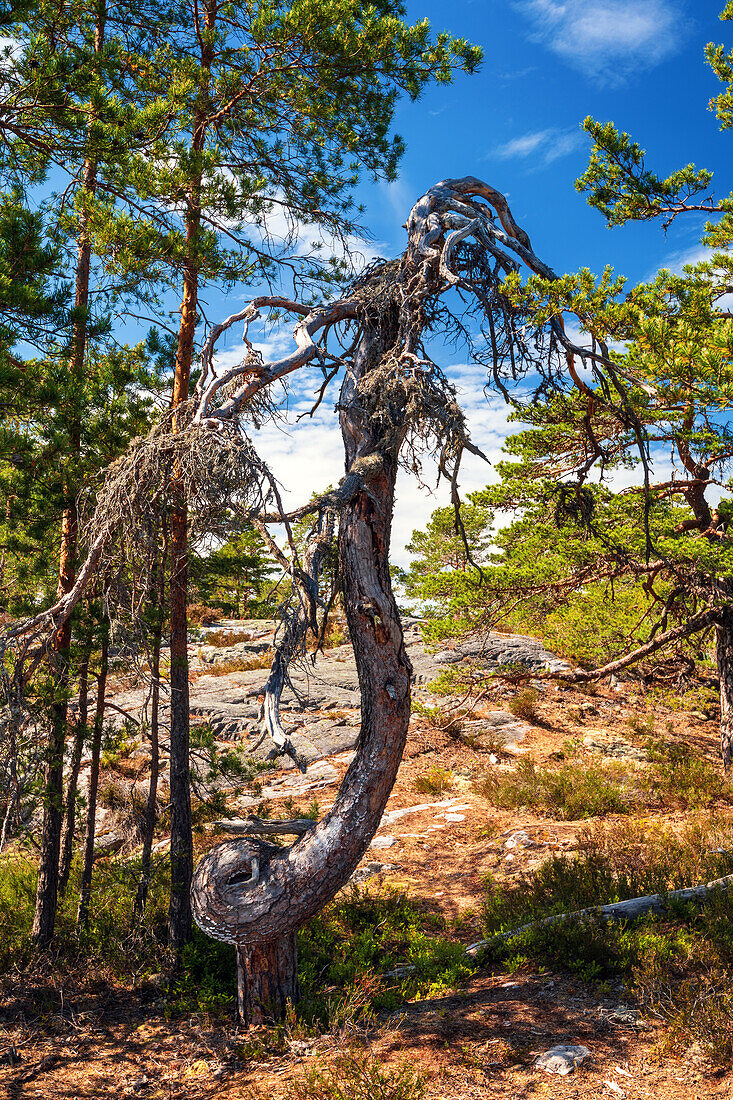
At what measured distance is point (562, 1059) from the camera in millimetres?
4082

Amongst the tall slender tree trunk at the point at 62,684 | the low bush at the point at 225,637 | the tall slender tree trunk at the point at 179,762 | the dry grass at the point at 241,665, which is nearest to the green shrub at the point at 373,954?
the tall slender tree trunk at the point at 179,762

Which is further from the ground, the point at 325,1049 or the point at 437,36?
the point at 437,36

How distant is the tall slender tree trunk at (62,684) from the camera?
632 centimetres

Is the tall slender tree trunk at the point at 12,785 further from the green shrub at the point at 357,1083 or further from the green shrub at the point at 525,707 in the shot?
the green shrub at the point at 525,707

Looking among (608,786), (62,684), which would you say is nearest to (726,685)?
(608,786)

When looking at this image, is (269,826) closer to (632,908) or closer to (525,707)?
(632,908)

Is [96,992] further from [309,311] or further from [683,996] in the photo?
[309,311]

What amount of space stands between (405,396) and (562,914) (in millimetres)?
4860

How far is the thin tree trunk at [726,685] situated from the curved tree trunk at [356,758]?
7249 mm

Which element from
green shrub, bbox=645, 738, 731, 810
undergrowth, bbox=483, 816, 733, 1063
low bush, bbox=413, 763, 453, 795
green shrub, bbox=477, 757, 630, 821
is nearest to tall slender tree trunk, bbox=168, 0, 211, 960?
undergrowth, bbox=483, 816, 733, 1063

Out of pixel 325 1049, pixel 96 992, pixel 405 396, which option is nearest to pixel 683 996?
pixel 325 1049

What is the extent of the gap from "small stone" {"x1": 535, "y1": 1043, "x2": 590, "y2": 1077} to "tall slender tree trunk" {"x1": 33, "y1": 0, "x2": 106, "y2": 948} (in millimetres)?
4731

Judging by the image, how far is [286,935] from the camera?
198 inches

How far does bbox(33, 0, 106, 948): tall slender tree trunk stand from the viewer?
249 inches
